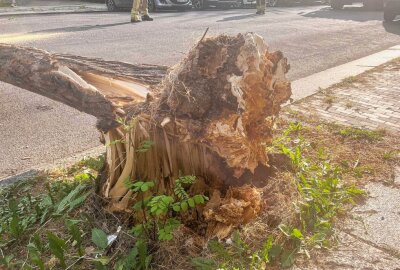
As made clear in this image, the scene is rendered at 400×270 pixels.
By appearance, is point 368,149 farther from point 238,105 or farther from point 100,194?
point 100,194

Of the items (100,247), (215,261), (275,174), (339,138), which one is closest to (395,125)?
(339,138)

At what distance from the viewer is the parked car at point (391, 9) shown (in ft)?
40.3


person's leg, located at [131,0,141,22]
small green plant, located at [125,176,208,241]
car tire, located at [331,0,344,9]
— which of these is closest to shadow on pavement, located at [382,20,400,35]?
car tire, located at [331,0,344,9]

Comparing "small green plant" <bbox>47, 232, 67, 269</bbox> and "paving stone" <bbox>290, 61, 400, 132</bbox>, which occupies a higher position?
"paving stone" <bbox>290, 61, 400, 132</bbox>

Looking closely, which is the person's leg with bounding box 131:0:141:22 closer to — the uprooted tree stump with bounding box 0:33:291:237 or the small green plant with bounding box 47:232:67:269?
the uprooted tree stump with bounding box 0:33:291:237

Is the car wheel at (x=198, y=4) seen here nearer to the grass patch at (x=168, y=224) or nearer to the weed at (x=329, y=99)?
the weed at (x=329, y=99)

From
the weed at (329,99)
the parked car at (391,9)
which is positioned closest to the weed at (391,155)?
the weed at (329,99)

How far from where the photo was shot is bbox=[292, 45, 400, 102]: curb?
5.49 m

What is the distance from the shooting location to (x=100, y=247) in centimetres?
232

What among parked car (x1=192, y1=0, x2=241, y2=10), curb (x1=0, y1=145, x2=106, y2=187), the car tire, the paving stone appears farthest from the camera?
the car tire

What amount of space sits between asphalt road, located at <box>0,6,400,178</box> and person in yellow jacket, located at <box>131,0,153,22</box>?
0.37 meters

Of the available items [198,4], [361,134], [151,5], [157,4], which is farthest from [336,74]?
[198,4]

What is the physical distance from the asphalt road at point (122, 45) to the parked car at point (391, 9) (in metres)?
0.32

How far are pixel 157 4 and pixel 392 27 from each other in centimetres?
826
